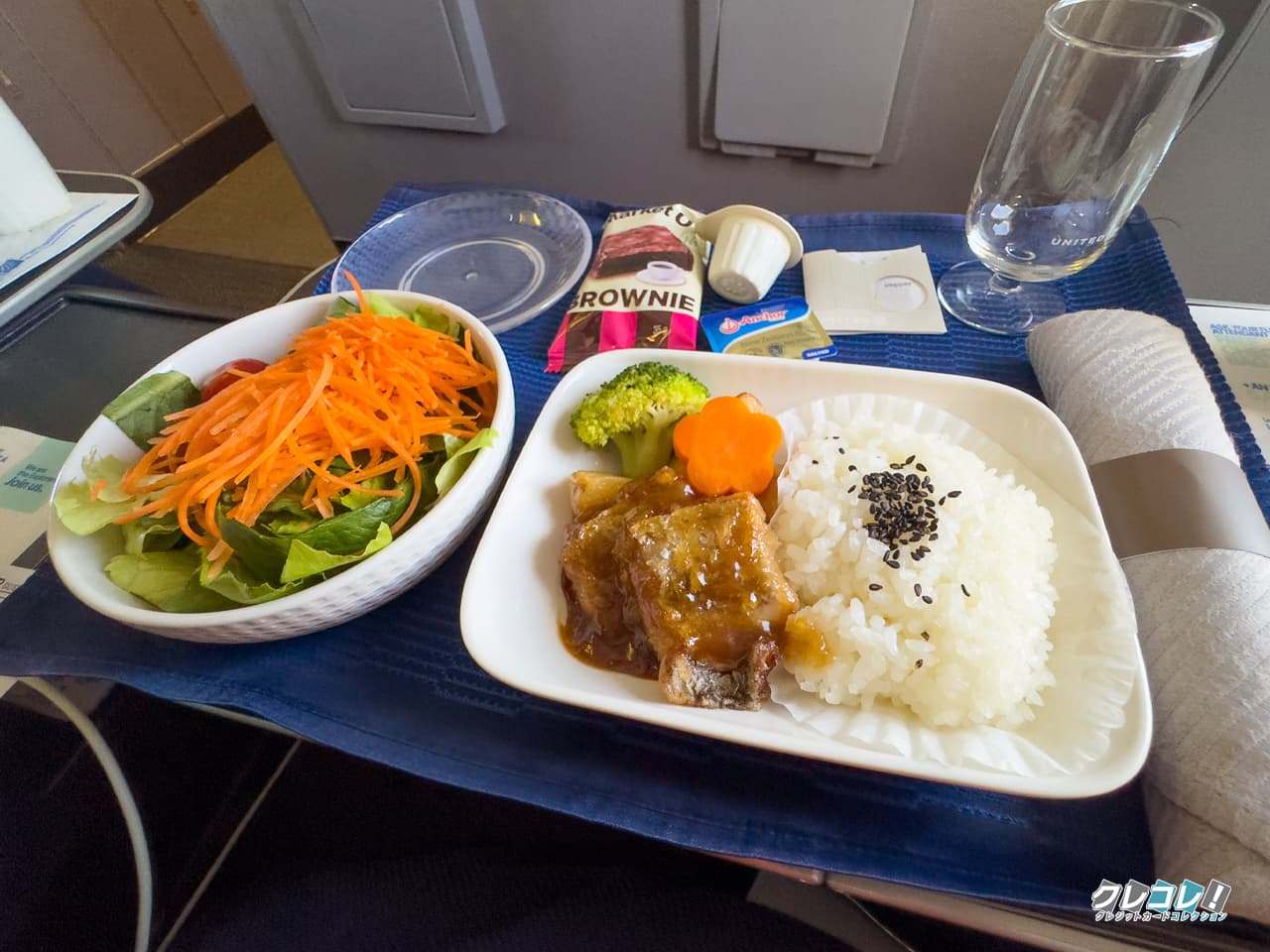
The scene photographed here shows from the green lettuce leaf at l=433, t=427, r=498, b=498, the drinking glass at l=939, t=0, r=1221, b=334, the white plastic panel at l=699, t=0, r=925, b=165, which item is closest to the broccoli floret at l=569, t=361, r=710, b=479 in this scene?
the green lettuce leaf at l=433, t=427, r=498, b=498

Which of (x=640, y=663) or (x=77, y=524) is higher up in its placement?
(x=77, y=524)

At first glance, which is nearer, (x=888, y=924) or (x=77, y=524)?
(x=77, y=524)

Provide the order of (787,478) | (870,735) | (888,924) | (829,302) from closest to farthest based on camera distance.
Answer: (870,735), (787,478), (888,924), (829,302)

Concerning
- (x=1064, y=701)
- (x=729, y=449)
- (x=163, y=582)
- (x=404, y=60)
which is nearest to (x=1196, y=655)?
(x=1064, y=701)

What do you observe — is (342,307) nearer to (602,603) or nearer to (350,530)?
(350,530)

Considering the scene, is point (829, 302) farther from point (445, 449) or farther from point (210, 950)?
point (210, 950)

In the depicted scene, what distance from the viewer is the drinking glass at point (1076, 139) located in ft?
3.48

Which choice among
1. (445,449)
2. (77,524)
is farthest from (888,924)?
(77,524)

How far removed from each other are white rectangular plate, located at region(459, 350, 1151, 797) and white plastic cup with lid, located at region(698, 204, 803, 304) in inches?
12.0

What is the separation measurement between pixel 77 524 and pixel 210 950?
28.7 inches

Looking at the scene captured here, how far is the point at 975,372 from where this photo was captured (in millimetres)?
1274

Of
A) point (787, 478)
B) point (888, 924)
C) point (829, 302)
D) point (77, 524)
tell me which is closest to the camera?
point (77, 524)

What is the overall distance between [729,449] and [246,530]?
70 centimetres

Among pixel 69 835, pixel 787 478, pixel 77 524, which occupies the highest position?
pixel 77 524
